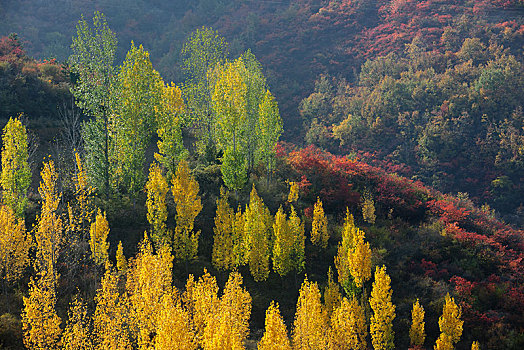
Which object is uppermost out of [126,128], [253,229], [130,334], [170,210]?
[126,128]

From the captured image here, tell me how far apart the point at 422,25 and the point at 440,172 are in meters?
32.1

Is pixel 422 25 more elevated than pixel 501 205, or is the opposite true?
pixel 422 25

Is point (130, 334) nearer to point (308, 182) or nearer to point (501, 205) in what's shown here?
point (308, 182)

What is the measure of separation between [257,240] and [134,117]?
Answer: 44.6 feet

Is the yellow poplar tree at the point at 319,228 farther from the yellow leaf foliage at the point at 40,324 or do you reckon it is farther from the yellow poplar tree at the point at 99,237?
the yellow leaf foliage at the point at 40,324

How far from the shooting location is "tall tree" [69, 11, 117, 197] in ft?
96.1

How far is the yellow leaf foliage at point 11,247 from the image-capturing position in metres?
20.5

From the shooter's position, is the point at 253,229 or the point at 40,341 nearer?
the point at 40,341

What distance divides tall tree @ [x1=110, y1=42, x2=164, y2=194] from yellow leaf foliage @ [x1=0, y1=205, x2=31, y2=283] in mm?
8069

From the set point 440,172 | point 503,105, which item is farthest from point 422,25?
point 440,172

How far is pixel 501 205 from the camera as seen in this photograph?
144 ft

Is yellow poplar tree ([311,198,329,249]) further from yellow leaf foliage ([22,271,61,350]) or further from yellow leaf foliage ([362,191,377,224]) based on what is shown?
yellow leaf foliage ([22,271,61,350])

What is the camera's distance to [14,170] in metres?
25.1

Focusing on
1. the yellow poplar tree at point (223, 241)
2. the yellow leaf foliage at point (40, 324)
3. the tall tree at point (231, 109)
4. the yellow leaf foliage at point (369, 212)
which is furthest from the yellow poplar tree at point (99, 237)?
the yellow leaf foliage at point (369, 212)
